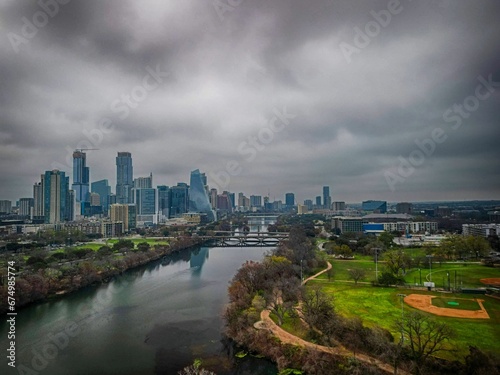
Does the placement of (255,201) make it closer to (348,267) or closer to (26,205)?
(26,205)

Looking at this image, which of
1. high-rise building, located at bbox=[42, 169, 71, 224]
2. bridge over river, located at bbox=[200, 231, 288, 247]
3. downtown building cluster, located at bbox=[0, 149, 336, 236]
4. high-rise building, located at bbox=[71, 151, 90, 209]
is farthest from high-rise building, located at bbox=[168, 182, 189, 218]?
bridge over river, located at bbox=[200, 231, 288, 247]

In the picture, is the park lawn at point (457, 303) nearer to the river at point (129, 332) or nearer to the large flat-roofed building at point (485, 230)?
the river at point (129, 332)

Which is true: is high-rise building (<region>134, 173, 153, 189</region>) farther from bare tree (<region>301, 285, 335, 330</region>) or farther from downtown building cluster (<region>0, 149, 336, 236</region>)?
bare tree (<region>301, 285, 335, 330</region>)

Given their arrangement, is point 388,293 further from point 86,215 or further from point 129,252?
point 86,215

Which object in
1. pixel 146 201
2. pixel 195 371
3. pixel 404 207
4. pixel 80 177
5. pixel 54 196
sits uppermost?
pixel 80 177

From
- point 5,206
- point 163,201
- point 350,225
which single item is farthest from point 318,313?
point 163,201

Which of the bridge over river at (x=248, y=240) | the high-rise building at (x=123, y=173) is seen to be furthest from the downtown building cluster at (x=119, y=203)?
the bridge over river at (x=248, y=240)
